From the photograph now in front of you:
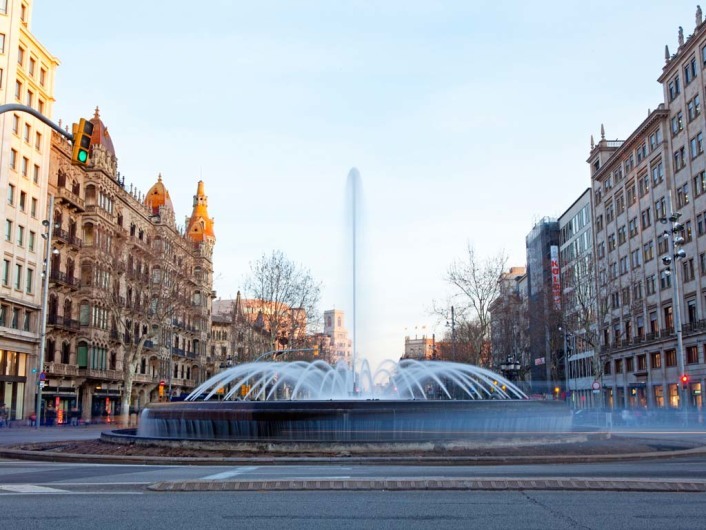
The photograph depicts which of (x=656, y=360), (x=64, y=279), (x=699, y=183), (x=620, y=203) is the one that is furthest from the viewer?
(x=620, y=203)

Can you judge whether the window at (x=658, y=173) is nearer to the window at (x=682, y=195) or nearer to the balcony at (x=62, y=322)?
the window at (x=682, y=195)

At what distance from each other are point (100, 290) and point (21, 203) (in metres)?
12.7

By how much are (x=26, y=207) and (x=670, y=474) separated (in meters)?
54.9

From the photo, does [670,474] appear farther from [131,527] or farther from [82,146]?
[82,146]

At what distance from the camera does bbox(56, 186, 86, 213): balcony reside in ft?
209

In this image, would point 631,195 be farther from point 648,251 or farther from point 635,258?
point 648,251

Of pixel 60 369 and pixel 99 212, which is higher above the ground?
pixel 99 212

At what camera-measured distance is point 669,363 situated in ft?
220

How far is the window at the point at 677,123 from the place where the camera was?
64363mm

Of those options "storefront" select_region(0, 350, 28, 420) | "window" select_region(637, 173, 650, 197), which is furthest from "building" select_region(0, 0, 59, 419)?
"window" select_region(637, 173, 650, 197)

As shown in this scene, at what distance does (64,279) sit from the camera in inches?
2507

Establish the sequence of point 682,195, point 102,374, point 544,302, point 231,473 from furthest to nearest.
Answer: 1. point 544,302
2. point 102,374
3. point 682,195
4. point 231,473

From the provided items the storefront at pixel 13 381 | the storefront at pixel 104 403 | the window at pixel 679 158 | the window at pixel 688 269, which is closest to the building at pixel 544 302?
the window at pixel 688 269

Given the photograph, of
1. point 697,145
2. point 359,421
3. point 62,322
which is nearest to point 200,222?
point 62,322
